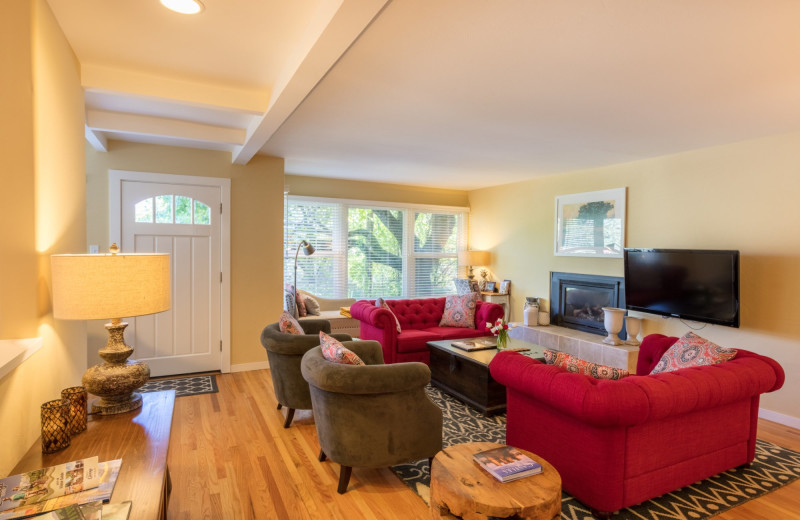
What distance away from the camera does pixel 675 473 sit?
94.3 inches

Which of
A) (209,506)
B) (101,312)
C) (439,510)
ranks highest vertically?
(101,312)

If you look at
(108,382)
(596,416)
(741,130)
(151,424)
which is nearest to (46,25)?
(108,382)

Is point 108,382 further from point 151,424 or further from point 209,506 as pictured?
point 209,506

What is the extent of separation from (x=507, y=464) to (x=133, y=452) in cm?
146

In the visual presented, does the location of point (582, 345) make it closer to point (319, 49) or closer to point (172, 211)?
point (319, 49)

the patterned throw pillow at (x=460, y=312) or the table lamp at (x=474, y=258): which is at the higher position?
the table lamp at (x=474, y=258)

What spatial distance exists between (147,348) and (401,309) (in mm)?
2860

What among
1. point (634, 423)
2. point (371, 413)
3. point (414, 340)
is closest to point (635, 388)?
point (634, 423)

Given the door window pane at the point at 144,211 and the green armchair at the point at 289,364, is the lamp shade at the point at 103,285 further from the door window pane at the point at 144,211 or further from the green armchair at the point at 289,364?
the door window pane at the point at 144,211

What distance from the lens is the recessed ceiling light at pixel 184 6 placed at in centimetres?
189

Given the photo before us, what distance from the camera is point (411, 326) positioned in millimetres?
5414

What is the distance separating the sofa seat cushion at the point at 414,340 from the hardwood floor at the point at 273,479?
140cm

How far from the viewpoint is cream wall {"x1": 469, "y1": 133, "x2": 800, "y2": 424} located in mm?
3635

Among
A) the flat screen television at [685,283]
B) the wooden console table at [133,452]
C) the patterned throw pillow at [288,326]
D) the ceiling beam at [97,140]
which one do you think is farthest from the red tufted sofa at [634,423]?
the ceiling beam at [97,140]
